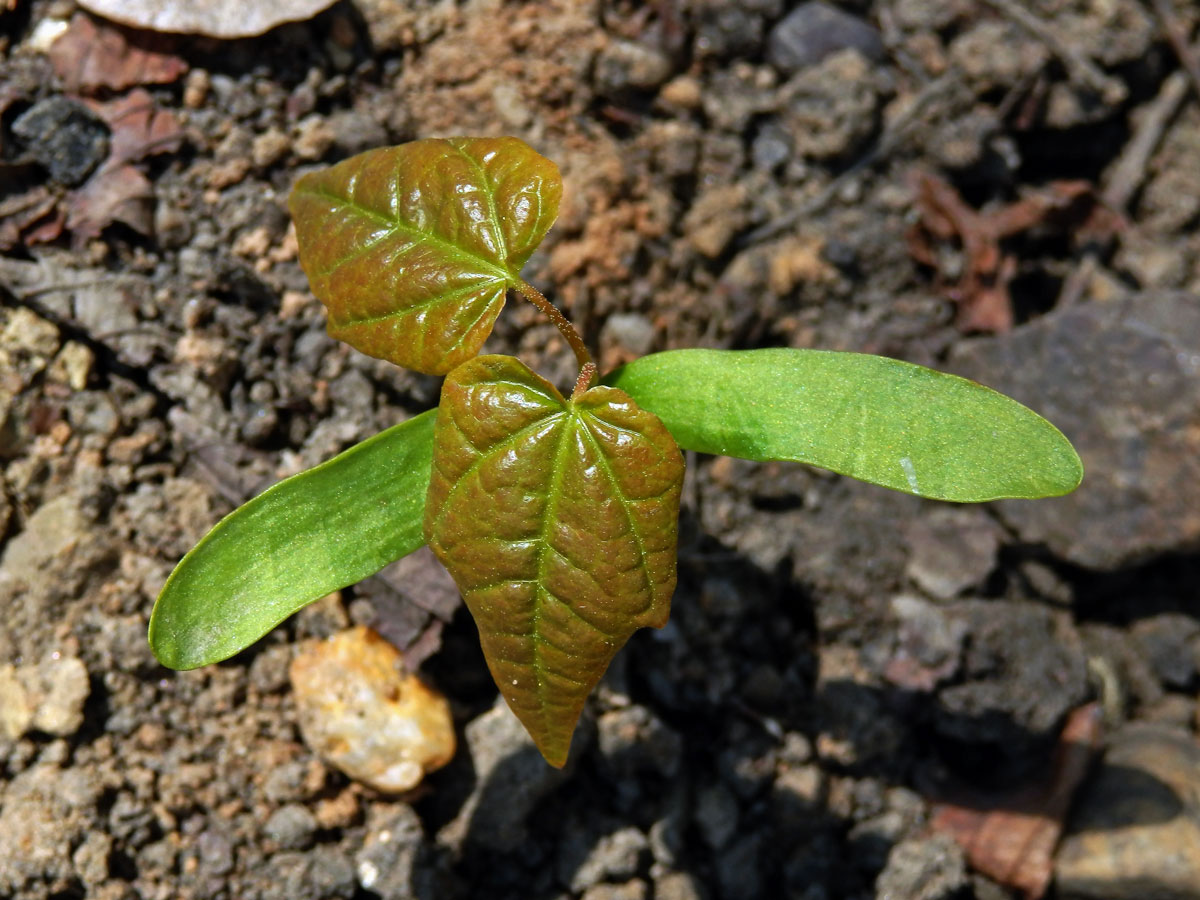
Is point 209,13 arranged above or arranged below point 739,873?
above

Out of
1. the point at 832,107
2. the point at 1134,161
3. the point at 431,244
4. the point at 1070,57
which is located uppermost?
the point at 431,244

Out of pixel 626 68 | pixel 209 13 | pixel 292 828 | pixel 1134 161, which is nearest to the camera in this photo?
pixel 292 828

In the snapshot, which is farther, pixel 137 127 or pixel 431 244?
pixel 137 127

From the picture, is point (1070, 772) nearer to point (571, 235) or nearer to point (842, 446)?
point (842, 446)

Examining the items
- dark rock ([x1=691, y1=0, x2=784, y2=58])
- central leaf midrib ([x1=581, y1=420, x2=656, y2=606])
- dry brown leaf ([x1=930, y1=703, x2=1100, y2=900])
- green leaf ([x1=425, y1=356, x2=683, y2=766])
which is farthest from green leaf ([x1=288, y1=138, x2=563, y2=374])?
dry brown leaf ([x1=930, y1=703, x2=1100, y2=900])

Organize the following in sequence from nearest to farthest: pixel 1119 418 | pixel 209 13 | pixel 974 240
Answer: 1. pixel 209 13
2. pixel 1119 418
3. pixel 974 240

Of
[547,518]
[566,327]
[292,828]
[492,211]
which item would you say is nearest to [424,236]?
[492,211]

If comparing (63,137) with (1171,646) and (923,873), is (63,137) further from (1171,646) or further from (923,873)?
(1171,646)
